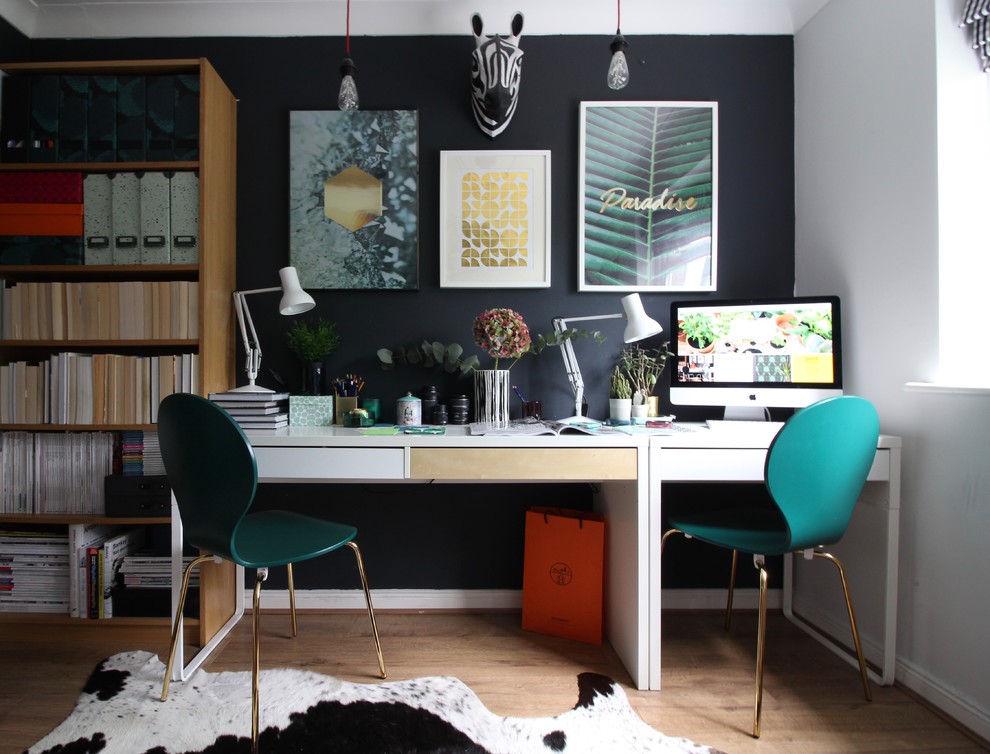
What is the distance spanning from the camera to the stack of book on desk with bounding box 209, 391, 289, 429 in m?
1.95

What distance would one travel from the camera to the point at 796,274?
2402 millimetres

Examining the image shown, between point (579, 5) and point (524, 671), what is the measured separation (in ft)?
8.93

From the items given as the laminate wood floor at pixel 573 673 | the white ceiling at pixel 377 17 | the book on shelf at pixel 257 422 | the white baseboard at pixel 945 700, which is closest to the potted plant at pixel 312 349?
the book on shelf at pixel 257 422

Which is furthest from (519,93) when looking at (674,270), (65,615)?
(65,615)

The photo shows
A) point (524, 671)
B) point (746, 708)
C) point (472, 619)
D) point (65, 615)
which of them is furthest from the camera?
point (472, 619)

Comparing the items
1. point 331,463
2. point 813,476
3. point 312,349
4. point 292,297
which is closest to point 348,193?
point 292,297

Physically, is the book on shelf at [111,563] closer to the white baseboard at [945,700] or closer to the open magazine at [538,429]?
the open magazine at [538,429]

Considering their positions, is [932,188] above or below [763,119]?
below

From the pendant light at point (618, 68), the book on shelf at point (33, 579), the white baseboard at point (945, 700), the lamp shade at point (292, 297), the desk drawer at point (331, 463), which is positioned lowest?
the white baseboard at point (945, 700)

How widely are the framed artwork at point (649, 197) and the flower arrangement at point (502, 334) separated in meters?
0.44

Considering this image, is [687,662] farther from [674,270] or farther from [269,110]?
[269,110]

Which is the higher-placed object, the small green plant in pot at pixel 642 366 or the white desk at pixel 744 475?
the small green plant in pot at pixel 642 366

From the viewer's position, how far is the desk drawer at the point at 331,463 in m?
1.82

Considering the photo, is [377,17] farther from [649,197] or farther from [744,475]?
[744,475]
